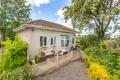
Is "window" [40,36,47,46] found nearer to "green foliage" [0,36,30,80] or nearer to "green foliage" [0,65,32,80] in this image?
"green foliage" [0,36,30,80]

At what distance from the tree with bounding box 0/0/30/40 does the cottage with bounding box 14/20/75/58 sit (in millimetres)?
14119

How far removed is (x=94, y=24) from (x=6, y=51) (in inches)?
801

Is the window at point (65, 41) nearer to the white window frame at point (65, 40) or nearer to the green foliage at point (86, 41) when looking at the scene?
the white window frame at point (65, 40)

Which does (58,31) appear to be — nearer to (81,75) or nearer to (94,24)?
(94,24)

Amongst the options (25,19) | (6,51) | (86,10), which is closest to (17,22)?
(25,19)

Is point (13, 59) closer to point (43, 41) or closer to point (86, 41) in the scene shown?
point (43, 41)

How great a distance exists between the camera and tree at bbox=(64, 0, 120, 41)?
77.4 feet

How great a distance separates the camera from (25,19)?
39.1 metres

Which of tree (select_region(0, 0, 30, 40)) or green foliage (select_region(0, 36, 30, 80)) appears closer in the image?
green foliage (select_region(0, 36, 30, 80))

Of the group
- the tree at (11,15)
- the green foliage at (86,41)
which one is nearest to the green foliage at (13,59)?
the green foliage at (86,41)

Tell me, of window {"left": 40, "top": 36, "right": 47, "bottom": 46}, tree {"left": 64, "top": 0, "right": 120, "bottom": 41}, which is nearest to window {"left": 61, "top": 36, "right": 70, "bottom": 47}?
tree {"left": 64, "top": 0, "right": 120, "bottom": 41}

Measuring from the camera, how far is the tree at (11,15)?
119 ft

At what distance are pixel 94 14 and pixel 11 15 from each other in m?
19.4

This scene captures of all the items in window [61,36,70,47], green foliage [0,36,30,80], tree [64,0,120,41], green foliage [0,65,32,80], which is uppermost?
tree [64,0,120,41]
